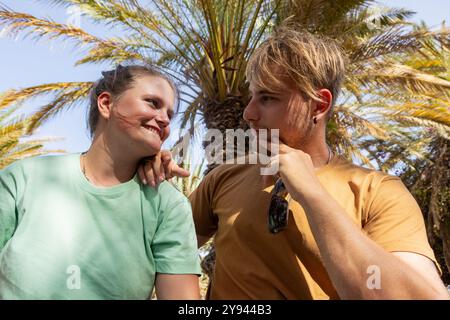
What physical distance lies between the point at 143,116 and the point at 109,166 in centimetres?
26

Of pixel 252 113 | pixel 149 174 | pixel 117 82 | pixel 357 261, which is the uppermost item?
pixel 117 82

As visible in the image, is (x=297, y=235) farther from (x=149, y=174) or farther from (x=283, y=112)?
(x=149, y=174)

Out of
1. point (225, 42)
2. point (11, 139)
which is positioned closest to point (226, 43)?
point (225, 42)

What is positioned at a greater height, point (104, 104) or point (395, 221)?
point (104, 104)

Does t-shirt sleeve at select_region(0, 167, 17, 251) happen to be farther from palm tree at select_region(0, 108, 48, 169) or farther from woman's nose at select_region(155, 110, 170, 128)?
palm tree at select_region(0, 108, 48, 169)

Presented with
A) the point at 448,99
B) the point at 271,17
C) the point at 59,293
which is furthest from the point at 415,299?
the point at 448,99

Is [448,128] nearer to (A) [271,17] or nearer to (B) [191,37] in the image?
(A) [271,17]

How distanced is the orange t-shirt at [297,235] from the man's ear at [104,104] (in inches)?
28.5

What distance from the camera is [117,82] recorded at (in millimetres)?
2650

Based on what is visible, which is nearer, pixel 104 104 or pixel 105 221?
pixel 105 221

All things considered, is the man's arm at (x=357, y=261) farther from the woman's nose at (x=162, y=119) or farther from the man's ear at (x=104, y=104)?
the man's ear at (x=104, y=104)

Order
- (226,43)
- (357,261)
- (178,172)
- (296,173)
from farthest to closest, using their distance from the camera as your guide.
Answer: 1. (226,43)
2. (178,172)
3. (296,173)
4. (357,261)

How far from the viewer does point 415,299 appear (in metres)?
2.17

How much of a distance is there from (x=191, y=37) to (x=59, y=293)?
805 centimetres
